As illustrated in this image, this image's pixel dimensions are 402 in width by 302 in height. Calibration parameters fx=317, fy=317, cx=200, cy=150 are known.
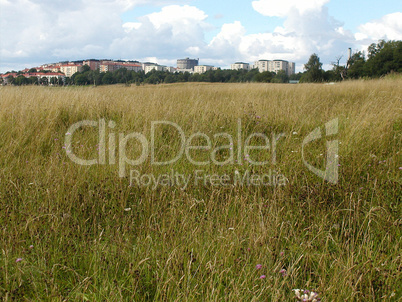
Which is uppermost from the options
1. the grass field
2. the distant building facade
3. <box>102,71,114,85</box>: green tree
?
the distant building facade

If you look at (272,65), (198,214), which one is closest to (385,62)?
(198,214)

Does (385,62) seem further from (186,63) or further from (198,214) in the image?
(186,63)

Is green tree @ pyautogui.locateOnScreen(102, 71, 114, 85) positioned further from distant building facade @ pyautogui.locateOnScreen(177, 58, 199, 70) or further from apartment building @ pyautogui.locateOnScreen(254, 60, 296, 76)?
apartment building @ pyautogui.locateOnScreen(254, 60, 296, 76)

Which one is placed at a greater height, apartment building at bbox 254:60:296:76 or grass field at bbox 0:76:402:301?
apartment building at bbox 254:60:296:76

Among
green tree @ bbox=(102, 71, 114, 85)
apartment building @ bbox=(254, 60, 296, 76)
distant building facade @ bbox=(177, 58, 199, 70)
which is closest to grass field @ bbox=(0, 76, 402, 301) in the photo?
green tree @ bbox=(102, 71, 114, 85)

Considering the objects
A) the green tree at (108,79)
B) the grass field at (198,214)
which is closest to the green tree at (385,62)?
the green tree at (108,79)

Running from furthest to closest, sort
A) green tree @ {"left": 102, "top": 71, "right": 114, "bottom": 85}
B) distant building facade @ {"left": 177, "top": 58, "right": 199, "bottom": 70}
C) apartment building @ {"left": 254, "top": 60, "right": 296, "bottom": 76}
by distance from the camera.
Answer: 1. apartment building @ {"left": 254, "top": 60, "right": 296, "bottom": 76}
2. distant building facade @ {"left": 177, "top": 58, "right": 199, "bottom": 70}
3. green tree @ {"left": 102, "top": 71, "right": 114, "bottom": 85}

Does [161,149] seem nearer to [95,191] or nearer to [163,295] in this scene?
[95,191]

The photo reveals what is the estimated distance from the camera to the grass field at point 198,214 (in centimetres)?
166

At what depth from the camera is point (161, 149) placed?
3.74 meters

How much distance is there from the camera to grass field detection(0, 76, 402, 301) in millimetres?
1658

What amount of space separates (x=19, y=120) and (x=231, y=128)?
2.95 metres

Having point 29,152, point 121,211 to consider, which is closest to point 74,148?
point 29,152

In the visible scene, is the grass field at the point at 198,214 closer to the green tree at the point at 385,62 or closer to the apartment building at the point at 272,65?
the green tree at the point at 385,62
